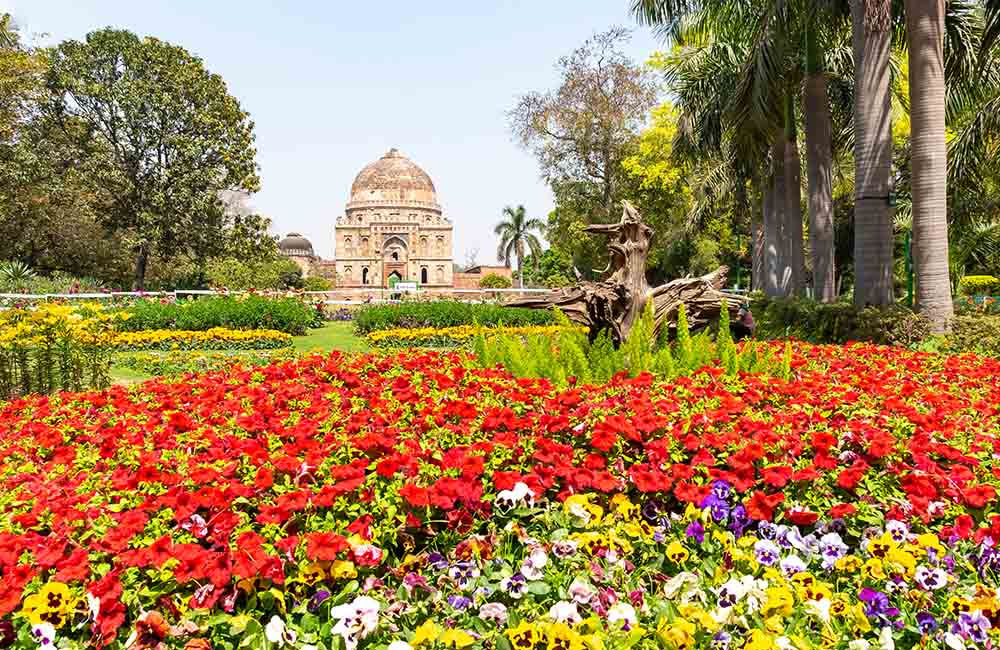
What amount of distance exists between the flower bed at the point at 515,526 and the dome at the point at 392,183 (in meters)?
67.9

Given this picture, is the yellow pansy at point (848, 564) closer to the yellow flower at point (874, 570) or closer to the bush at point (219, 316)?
the yellow flower at point (874, 570)

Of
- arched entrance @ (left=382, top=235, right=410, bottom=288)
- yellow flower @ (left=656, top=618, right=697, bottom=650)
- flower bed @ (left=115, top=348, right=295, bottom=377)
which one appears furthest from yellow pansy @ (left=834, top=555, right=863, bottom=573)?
arched entrance @ (left=382, top=235, right=410, bottom=288)

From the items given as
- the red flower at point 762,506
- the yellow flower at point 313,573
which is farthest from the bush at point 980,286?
the yellow flower at point 313,573

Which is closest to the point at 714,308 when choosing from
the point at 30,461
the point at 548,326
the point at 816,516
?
the point at 816,516

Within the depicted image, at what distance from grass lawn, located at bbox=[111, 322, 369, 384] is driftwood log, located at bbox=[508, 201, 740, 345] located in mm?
4665

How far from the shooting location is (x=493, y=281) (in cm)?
6262

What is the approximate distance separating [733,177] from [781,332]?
10691 mm

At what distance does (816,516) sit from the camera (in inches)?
114

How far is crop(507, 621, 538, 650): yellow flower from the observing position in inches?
78.7

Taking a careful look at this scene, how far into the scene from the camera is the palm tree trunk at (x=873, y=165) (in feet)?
34.0

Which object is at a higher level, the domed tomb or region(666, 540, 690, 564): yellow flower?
the domed tomb

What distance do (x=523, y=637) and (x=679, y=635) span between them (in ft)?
1.37

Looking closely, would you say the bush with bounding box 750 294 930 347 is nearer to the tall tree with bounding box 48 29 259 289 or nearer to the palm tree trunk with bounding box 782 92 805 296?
the palm tree trunk with bounding box 782 92 805 296

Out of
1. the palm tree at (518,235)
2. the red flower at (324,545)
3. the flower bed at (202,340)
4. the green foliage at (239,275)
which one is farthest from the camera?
the palm tree at (518,235)
